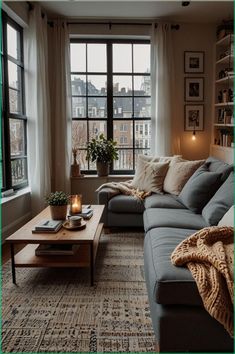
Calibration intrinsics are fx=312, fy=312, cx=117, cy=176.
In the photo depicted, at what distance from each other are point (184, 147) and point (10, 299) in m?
3.52

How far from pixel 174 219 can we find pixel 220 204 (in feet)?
1.35

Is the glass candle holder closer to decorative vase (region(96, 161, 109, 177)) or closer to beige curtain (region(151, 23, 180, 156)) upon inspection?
decorative vase (region(96, 161, 109, 177))

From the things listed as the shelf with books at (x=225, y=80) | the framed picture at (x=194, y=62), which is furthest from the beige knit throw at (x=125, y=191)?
the framed picture at (x=194, y=62)

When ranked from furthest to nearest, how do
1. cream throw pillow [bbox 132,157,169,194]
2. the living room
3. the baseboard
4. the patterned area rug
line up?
cream throw pillow [bbox 132,157,169,194], the living room, the baseboard, the patterned area rug

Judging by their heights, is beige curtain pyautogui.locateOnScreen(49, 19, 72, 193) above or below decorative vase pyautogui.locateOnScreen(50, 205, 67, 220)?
above

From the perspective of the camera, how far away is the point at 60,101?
4602 millimetres

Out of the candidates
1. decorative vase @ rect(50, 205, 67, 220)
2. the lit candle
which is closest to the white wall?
the lit candle

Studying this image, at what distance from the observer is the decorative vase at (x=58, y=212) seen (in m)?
2.78

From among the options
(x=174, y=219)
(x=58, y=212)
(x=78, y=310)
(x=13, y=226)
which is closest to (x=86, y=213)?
(x=58, y=212)

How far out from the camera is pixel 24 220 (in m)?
4.06

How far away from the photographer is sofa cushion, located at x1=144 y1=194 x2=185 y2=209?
3.34 meters

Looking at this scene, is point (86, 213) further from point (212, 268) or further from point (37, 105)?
point (37, 105)

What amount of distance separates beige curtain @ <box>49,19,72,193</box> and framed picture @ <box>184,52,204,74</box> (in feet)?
5.89

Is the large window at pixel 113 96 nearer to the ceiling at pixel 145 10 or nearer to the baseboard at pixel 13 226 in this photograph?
the ceiling at pixel 145 10
